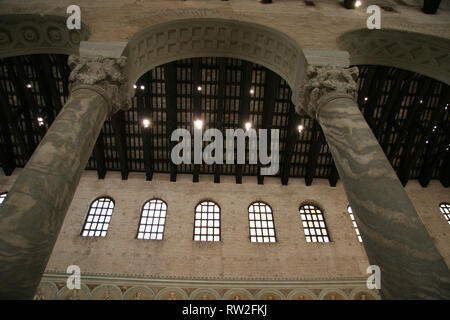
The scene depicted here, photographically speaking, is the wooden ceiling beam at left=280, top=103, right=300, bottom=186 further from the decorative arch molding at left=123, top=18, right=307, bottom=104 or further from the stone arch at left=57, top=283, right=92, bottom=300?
the stone arch at left=57, top=283, right=92, bottom=300

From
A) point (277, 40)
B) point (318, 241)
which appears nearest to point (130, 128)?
point (277, 40)

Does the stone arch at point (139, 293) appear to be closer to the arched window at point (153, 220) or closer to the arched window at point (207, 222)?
the arched window at point (153, 220)

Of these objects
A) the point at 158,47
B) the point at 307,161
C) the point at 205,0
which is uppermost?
the point at 205,0

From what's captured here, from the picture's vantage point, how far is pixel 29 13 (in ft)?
28.5

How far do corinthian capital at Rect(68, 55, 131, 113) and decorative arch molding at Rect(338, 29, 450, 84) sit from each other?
22.4 feet

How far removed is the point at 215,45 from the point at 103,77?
4710 millimetres

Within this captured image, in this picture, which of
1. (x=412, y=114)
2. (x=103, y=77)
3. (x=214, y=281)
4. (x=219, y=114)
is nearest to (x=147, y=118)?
(x=219, y=114)

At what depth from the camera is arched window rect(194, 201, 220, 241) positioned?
44.1 feet

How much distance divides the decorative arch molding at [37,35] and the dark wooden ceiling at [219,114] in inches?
106

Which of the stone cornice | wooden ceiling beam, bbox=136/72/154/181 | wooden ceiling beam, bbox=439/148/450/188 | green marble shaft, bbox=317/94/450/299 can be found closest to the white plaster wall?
the stone cornice
